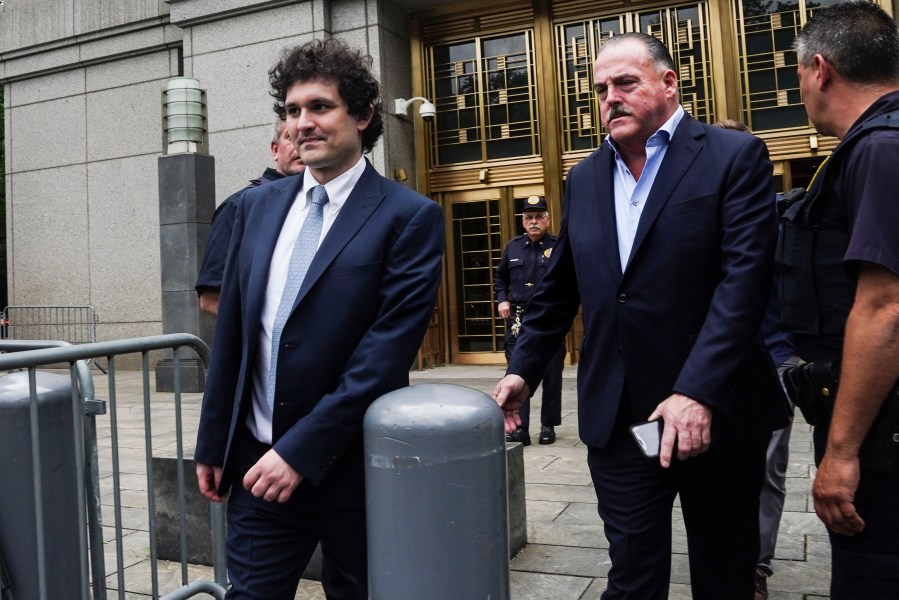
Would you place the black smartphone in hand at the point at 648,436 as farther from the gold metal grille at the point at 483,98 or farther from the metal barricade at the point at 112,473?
the gold metal grille at the point at 483,98

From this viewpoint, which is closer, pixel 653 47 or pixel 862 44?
pixel 862 44

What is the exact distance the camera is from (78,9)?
1354 centimetres

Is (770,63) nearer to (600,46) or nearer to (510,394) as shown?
(600,46)

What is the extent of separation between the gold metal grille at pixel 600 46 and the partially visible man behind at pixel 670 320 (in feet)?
28.4

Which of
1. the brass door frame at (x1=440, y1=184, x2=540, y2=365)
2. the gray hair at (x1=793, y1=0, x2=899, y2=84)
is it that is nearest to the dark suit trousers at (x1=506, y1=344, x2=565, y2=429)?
the gray hair at (x1=793, y1=0, x2=899, y2=84)

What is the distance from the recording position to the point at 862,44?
79.0 inches

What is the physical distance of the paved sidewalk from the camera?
11.4 feet

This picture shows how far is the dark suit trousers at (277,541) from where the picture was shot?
210cm

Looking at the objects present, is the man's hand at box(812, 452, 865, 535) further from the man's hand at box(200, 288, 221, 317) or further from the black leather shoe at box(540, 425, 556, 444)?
the black leather shoe at box(540, 425, 556, 444)

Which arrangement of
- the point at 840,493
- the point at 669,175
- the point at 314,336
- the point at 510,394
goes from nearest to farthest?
the point at 840,493
the point at 314,336
the point at 669,175
the point at 510,394

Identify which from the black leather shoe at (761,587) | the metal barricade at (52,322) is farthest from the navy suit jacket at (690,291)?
the metal barricade at (52,322)

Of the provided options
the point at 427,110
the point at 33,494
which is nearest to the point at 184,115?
the point at 427,110

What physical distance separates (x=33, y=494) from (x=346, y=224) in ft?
4.71

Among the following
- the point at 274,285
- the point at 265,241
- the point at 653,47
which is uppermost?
the point at 653,47
